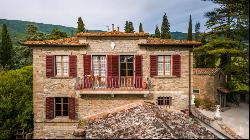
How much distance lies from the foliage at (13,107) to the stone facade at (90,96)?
5073mm

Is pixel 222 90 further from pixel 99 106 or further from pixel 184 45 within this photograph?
pixel 99 106

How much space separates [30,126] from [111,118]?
1181 centimetres

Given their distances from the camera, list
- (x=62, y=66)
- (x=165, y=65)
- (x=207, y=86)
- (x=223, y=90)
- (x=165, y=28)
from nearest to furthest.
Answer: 1. (x=62, y=66)
2. (x=165, y=65)
3. (x=223, y=90)
4. (x=207, y=86)
5. (x=165, y=28)

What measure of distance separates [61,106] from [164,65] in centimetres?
820

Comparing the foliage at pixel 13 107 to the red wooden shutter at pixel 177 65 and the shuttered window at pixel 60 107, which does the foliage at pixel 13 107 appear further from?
the red wooden shutter at pixel 177 65

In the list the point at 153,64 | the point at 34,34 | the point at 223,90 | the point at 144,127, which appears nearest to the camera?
the point at 144,127

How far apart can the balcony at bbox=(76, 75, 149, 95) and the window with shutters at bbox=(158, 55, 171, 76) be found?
1.71m

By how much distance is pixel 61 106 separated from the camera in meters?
21.5

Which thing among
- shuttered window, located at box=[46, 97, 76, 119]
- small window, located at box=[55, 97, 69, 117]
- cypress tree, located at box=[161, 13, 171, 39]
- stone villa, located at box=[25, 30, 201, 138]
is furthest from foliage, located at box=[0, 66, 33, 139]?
cypress tree, located at box=[161, 13, 171, 39]

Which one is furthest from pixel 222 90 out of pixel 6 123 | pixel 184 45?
pixel 6 123

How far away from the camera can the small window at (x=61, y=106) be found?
70.7 ft

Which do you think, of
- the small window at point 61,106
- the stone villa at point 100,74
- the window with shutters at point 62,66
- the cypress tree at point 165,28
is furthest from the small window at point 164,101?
the cypress tree at point 165,28

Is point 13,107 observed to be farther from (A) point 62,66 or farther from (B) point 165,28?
(B) point 165,28

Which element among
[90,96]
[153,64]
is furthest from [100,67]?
[153,64]
